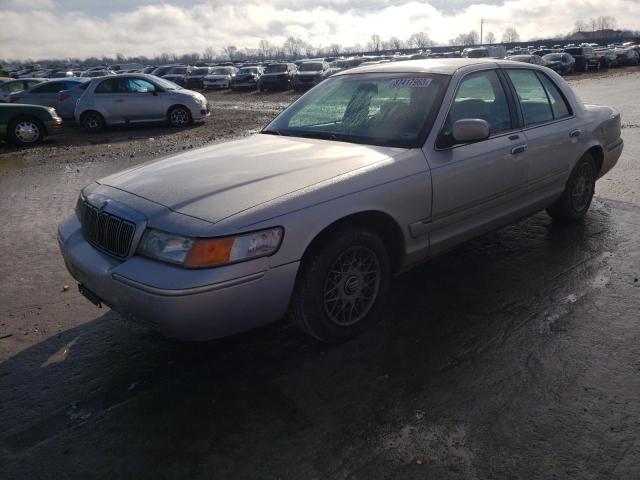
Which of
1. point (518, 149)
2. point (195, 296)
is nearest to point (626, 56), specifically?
→ point (518, 149)

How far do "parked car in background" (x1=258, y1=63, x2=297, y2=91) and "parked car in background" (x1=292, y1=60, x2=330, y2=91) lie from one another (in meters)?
0.88

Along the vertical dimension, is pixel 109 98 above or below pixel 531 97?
above

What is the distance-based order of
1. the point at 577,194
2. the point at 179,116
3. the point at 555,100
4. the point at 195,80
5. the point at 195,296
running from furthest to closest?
the point at 195,80 → the point at 179,116 → the point at 577,194 → the point at 555,100 → the point at 195,296

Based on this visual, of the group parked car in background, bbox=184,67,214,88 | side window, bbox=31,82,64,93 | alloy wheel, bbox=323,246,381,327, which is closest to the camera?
alloy wheel, bbox=323,246,381,327

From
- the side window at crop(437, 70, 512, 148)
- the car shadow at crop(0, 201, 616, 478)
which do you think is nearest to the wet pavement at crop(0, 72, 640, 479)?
the car shadow at crop(0, 201, 616, 478)

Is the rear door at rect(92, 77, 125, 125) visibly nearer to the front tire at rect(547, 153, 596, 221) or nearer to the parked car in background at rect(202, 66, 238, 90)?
the front tire at rect(547, 153, 596, 221)

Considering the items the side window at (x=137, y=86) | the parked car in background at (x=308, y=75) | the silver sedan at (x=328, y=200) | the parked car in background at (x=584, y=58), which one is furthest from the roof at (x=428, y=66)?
the parked car in background at (x=584, y=58)

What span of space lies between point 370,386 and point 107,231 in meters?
1.79

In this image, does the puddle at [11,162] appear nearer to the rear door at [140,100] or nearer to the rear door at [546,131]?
the rear door at [140,100]

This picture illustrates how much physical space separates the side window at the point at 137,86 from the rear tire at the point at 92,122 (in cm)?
112

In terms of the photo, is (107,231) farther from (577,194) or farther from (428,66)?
(577,194)

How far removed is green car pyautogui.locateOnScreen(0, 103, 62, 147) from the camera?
41.7 ft

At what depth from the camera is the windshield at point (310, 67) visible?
96.0ft

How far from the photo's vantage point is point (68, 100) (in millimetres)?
16500
